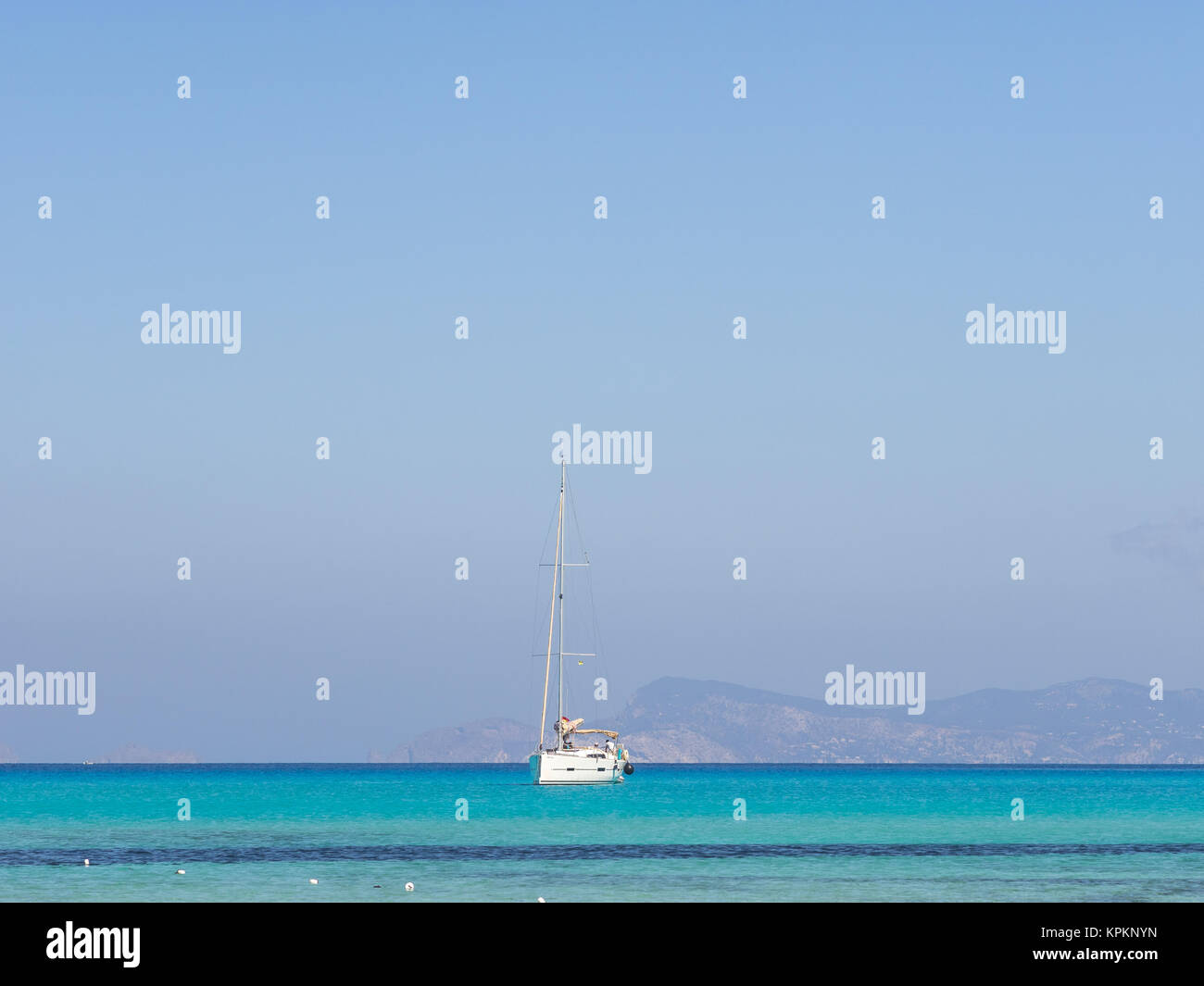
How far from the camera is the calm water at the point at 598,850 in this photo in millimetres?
40812

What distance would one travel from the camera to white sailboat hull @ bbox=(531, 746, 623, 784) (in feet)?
339

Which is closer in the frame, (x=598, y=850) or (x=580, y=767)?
Answer: (x=598, y=850)

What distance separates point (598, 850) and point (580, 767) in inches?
1977

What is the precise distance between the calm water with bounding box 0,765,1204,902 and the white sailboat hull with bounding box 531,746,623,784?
1893mm

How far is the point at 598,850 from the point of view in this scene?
177 feet

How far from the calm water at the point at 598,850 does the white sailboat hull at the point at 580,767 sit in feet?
6.21

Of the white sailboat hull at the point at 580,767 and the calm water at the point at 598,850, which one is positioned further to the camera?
the white sailboat hull at the point at 580,767

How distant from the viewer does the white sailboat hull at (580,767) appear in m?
103

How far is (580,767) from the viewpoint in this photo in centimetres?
10394

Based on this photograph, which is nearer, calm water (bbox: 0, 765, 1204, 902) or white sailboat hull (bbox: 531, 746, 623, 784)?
calm water (bbox: 0, 765, 1204, 902)

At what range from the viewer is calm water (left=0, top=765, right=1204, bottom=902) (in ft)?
134
